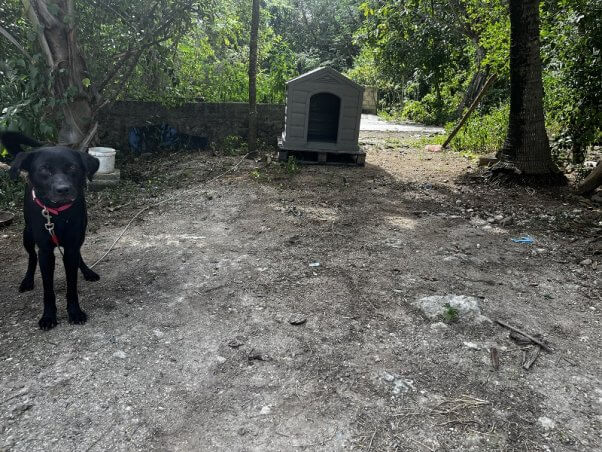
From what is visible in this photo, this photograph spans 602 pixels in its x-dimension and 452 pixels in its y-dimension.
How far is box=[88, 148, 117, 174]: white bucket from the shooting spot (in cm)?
684

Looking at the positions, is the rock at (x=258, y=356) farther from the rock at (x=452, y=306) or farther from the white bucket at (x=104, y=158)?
the white bucket at (x=104, y=158)

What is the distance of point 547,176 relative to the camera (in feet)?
22.4

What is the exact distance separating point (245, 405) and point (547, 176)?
5967 mm

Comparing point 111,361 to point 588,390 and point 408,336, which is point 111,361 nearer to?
point 408,336

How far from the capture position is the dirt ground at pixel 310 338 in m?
2.34

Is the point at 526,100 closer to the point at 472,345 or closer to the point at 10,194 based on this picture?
the point at 472,345

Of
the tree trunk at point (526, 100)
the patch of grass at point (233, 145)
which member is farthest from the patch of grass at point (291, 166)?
the tree trunk at point (526, 100)

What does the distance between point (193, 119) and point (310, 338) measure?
22.6 ft

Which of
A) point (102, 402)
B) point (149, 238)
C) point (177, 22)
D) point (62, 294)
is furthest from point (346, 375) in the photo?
point (177, 22)

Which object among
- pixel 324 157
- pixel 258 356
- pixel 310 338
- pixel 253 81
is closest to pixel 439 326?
pixel 310 338

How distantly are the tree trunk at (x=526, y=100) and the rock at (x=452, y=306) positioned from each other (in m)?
4.04

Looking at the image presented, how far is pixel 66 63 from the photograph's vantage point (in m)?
5.68

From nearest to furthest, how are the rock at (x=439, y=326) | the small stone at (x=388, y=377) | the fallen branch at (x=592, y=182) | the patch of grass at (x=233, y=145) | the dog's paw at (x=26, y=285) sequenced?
the small stone at (x=388, y=377) < the rock at (x=439, y=326) < the dog's paw at (x=26, y=285) < the fallen branch at (x=592, y=182) < the patch of grass at (x=233, y=145)

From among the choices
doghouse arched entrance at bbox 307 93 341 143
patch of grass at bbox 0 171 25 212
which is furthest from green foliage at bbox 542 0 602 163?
patch of grass at bbox 0 171 25 212
